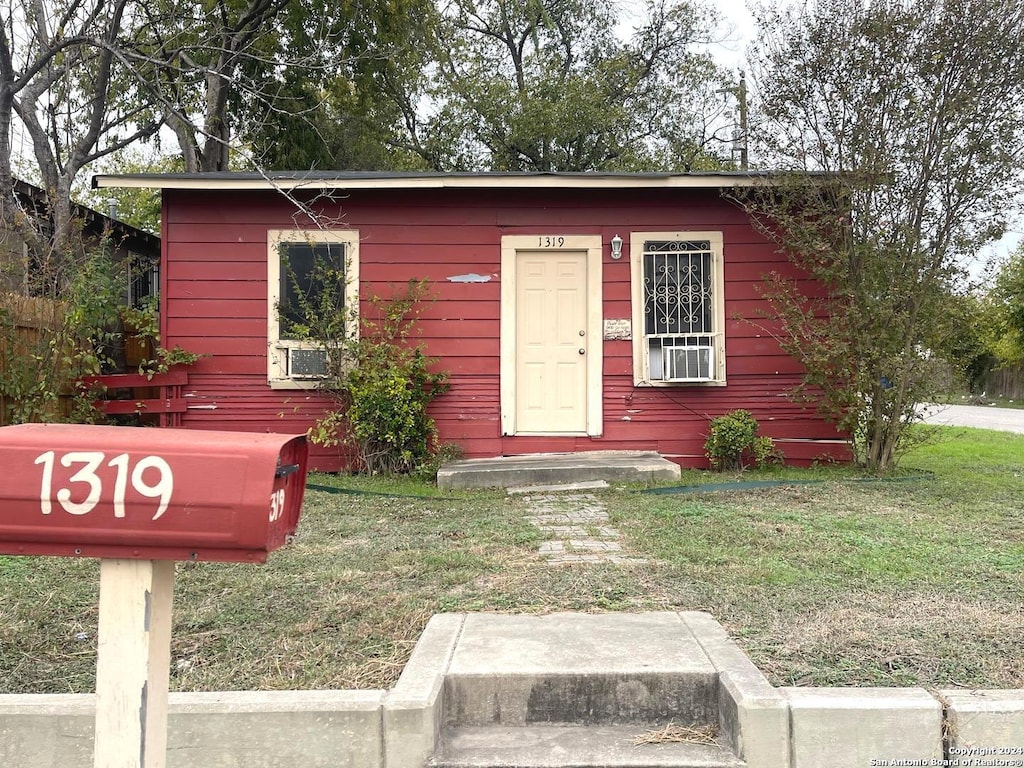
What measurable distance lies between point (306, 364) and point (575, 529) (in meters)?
3.95

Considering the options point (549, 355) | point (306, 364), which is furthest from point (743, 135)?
point (306, 364)

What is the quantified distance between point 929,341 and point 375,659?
6.07 meters

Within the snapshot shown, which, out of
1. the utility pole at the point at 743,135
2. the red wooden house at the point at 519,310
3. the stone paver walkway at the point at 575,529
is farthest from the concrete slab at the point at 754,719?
the utility pole at the point at 743,135

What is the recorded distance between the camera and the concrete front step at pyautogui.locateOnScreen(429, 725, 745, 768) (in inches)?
95.4

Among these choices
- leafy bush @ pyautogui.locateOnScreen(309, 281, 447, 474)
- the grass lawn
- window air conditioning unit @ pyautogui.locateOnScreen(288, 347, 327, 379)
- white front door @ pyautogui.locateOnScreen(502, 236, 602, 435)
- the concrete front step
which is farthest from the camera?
white front door @ pyautogui.locateOnScreen(502, 236, 602, 435)

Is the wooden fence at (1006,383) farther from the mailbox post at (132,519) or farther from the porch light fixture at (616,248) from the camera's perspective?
the mailbox post at (132,519)

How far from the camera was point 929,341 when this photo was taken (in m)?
7.04

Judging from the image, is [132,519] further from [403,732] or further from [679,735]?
[679,735]

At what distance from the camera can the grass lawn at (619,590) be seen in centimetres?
285

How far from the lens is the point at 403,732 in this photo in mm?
2459

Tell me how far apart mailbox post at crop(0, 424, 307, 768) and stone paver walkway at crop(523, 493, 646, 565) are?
2.81m

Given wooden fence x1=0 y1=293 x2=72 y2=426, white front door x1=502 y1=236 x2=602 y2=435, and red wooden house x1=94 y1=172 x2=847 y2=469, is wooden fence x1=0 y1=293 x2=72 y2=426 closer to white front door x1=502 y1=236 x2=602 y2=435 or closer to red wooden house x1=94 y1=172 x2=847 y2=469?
red wooden house x1=94 y1=172 x2=847 y2=469

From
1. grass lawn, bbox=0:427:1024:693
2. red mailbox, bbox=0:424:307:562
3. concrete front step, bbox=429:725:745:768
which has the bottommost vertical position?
concrete front step, bbox=429:725:745:768

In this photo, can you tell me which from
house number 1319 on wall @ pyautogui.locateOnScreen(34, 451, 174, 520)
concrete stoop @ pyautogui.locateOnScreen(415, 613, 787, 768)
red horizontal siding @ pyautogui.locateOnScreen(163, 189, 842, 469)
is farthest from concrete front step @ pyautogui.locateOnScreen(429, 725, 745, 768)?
red horizontal siding @ pyautogui.locateOnScreen(163, 189, 842, 469)
